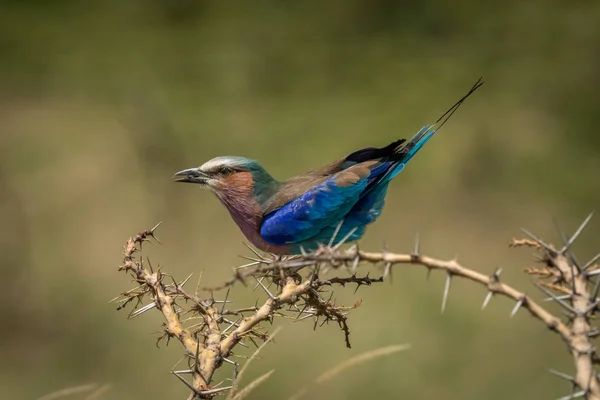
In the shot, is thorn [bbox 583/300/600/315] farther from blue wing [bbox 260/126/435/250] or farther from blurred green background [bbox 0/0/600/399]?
blurred green background [bbox 0/0/600/399]

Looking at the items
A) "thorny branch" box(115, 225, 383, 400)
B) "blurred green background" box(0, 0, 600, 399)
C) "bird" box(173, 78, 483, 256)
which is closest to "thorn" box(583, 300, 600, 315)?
"thorny branch" box(115, 225, 383, 400)

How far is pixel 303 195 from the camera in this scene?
49.6 inches

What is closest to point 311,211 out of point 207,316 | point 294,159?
point 207,316

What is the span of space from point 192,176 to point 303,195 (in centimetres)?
21

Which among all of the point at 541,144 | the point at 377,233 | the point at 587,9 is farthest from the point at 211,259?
the point at 587,9

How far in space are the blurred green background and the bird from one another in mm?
1138

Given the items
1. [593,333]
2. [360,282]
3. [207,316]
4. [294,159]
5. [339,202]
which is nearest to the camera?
[593,333]

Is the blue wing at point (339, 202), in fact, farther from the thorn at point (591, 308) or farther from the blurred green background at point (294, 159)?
the blurred green background at point (294, 159)

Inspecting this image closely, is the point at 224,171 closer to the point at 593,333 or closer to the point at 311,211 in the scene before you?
the point at 311,211

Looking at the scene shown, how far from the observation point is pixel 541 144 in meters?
2.99

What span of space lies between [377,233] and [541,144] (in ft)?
2.86

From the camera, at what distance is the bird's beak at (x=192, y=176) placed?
1.23 m

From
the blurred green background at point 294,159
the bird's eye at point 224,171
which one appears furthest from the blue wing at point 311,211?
the blurred green background at point 294,159

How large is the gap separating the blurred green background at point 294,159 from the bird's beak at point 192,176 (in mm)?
1191
